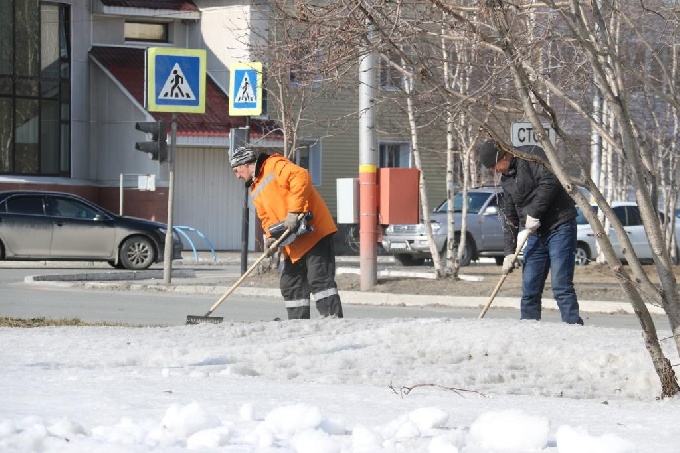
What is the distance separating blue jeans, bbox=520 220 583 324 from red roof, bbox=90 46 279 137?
21979 mm

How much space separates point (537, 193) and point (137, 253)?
15569mm

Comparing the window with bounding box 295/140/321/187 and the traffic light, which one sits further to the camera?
the window with bounding box 295/140/321/187

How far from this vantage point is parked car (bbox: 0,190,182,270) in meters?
25.4

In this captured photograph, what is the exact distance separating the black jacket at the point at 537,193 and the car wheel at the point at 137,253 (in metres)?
15.0

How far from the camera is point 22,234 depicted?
2534 cm

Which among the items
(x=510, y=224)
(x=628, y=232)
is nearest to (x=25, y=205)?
(x=628, y=232)

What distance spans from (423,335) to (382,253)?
28.7 metres

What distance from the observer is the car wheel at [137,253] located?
84.2 feet

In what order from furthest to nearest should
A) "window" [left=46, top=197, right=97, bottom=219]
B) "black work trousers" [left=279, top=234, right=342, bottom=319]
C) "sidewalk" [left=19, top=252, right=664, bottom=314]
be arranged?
"window" [left=46, top=197, right=97, bottom=219]
"sidewalk" [left=19, top=252, right=664, bottom=314]
"black work trousers" [left=279, top=234, right=342, bottom=319]

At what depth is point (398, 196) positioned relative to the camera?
18.8 m

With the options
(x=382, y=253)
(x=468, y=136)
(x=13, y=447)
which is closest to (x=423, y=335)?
(x=13, y=447)

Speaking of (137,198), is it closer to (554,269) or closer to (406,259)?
(406,259)

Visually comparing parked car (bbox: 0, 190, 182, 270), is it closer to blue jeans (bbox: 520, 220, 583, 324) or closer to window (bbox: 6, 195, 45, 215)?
→ window (bbox: 6, 195, 45, 215)

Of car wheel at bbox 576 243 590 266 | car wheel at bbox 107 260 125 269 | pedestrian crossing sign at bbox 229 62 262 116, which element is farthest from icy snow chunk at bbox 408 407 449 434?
car wheel at bbox 576 243 590 266
